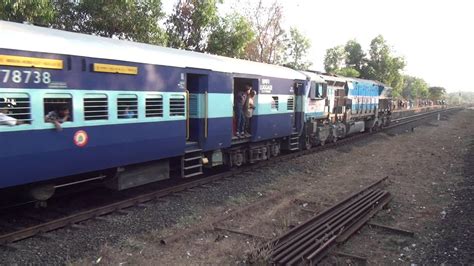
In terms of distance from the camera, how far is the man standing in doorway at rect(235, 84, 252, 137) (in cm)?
1315

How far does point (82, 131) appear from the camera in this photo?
302 inches

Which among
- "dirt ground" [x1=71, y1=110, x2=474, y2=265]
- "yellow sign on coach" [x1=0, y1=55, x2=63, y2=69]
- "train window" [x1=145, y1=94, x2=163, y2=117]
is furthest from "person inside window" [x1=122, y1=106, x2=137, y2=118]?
"dirt ground" [x1=71, y1=110, x2=474, y2=265]

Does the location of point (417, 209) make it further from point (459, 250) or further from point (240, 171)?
point (240, 171)

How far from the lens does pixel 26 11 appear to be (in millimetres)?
11094

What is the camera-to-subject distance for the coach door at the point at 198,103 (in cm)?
1100

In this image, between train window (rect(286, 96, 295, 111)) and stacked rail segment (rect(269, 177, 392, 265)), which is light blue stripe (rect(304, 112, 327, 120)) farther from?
stacked rail segment (rect(269, 177, 392, 265))

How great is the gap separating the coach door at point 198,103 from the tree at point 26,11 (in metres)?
4.13

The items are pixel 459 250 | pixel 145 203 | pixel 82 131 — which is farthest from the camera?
pixel 145 203

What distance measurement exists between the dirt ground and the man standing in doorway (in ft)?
4.79

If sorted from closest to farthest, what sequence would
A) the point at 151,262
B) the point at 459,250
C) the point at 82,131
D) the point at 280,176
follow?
the point at 151,262, the point at 459,250, the point at 82,131, the point at 280,176

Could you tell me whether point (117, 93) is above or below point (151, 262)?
above

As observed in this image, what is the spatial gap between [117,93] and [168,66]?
5.49 feet

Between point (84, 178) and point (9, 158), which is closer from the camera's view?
point (9, 158)

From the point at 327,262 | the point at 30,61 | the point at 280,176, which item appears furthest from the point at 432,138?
the point at 30,61
